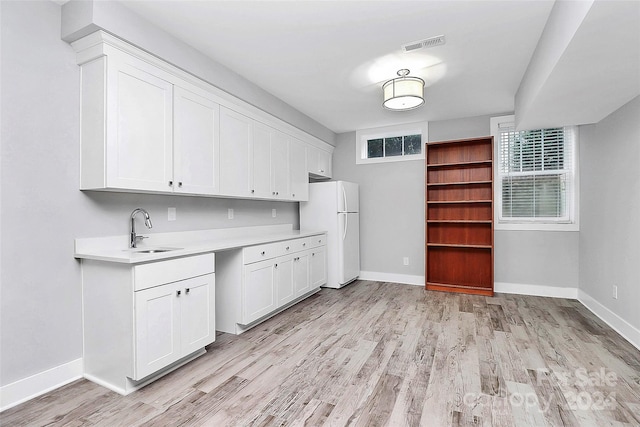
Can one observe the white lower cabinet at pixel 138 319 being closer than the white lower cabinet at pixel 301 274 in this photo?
Yes

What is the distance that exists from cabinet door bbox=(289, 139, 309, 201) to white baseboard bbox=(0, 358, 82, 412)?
2.86 m

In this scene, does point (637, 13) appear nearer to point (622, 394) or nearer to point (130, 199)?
point (622, 394)

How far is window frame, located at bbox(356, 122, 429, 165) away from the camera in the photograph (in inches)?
198

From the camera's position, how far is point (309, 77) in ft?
11.2

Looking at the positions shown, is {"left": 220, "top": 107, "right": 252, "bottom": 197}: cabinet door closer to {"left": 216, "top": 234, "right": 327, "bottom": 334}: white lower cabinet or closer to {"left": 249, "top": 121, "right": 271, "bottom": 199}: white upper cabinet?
{"left": 249, "top": 121, "right": 271, "bottom": 199}: white upper cabinet

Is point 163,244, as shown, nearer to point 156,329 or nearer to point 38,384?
point 156,329

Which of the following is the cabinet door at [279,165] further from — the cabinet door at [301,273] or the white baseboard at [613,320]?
the white baseboard at [613,320]

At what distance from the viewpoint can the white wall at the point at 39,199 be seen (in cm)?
196

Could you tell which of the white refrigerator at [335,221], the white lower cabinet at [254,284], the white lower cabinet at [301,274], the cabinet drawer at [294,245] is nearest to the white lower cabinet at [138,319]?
the white lower cabinet at [254,284]

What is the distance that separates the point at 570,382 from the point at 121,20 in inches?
155

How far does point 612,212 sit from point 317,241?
10.6ft

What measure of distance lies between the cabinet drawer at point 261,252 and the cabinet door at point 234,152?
0.60 meters

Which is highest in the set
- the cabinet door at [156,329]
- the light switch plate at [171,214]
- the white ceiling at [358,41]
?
the white ceiling at [358,41]

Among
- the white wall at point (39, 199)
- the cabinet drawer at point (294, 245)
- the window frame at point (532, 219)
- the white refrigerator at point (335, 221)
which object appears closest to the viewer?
the white wall at point (39, 199)
